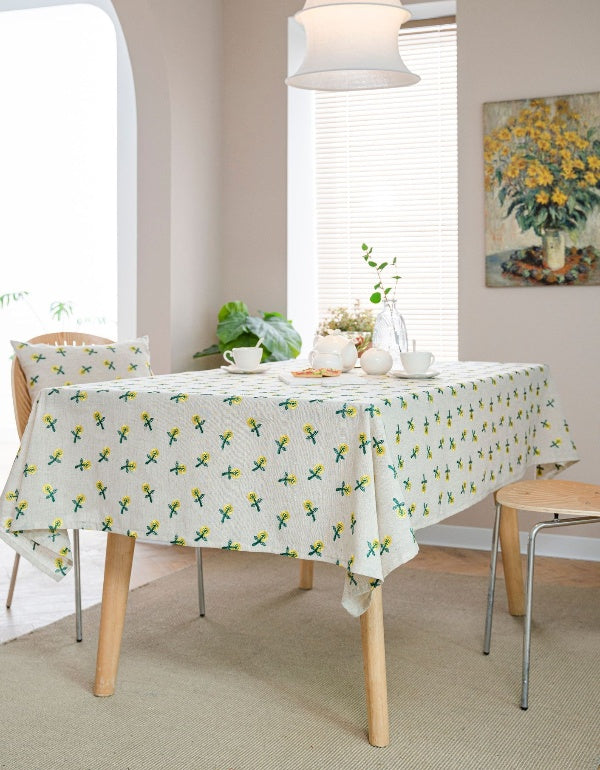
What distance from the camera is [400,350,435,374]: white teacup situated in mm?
2756

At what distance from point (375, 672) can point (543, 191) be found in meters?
2.54

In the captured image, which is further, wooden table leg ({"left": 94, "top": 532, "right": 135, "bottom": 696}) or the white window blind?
the white window blind

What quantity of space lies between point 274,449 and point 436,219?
280 cm

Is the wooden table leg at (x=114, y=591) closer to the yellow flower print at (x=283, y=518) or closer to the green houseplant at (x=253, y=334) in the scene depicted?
the yellow flower print at (x=283, y=518)

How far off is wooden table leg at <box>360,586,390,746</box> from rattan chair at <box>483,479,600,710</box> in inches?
16.2

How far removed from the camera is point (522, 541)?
4320 mm

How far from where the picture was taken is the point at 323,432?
219cm

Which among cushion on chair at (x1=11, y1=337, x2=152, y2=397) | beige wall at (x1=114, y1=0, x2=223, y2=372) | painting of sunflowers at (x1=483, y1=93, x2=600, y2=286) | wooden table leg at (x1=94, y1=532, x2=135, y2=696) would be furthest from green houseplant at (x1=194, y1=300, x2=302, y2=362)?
wooden table leg at (x1=94, y1=532, x2=135, y2=696)

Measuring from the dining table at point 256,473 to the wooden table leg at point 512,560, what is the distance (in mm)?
577

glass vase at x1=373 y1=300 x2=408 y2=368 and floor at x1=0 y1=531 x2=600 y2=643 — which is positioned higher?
glass vase at x1=373 y1=300 x2=408 y2=368

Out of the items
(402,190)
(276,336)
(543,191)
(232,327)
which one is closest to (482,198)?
(543,191)

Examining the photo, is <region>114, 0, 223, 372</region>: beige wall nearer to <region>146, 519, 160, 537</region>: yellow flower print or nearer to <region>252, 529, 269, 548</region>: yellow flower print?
<region>146, 519, 160, 537</region>: yellow flower print

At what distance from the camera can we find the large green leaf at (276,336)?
4391 mm

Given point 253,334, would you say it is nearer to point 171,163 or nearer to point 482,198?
point 171,163
